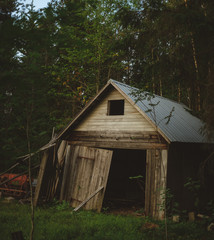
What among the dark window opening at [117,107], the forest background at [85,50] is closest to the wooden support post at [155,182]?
the forest background at [85,50]

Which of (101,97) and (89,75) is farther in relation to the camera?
(89,75)

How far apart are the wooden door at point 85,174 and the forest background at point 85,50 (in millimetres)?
3513

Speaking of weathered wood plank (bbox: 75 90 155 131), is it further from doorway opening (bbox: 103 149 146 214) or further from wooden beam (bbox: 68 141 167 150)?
doorway opening (bbox: 103 149 146 214)

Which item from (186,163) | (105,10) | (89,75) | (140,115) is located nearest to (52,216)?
(140,115)

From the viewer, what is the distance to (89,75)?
68.8 feet

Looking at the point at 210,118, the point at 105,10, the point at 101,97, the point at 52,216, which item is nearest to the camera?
the point at 210,118

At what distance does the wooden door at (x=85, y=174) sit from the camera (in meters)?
10.6

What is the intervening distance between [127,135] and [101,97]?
239 centimetres

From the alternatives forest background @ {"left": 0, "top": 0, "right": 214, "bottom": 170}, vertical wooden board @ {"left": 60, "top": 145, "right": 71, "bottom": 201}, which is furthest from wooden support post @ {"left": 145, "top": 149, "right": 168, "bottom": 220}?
vertical wooden board @ {"left": 60, "top": 145, "right": 71, "bottom": 201}

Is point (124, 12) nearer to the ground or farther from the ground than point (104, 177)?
farther from the ground

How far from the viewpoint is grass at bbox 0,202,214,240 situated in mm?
6730

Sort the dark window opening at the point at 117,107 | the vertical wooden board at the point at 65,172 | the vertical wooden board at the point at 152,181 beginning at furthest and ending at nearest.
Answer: the dark window opening at the point at 117,107 → the vertical wooden board at the point at 65,172 → the vertical wooden board at the point at 152,181

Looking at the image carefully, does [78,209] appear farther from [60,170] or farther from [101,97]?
[101,97]

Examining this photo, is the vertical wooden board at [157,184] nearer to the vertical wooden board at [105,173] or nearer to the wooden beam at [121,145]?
the wooden beam at [121,145]
